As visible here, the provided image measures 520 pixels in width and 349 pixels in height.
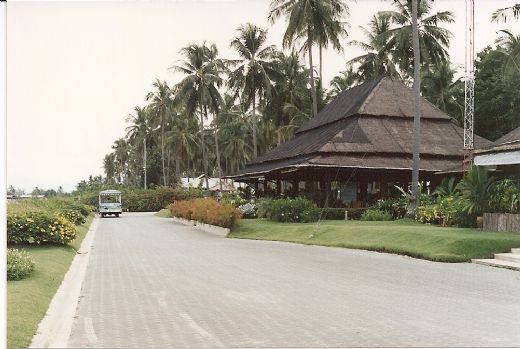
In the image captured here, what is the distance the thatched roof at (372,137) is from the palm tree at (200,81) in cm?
1485

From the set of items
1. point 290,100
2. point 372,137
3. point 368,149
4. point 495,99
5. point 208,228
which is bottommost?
point 208,228

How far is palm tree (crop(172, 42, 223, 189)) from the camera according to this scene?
53781 mm

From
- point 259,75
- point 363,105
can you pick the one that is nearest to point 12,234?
point 363,105

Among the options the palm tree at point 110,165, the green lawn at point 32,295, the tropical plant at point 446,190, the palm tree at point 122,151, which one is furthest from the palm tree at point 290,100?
the palm tree at point 110,165

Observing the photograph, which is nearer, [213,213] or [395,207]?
[395,207]

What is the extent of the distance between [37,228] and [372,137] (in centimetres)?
2079

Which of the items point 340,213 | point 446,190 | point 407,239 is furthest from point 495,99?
point 407,239

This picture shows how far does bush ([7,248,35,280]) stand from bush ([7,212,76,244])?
5908 millimetres

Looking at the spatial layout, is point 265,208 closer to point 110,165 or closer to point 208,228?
point 208,228

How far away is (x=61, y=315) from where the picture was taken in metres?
8.89

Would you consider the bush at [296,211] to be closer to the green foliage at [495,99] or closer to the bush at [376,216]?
the bush at [376,216]

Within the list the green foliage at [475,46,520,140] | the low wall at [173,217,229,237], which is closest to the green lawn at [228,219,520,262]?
the low wall at [173,217,229,237]

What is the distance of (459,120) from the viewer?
54281mm

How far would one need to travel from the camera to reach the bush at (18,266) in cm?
1148
